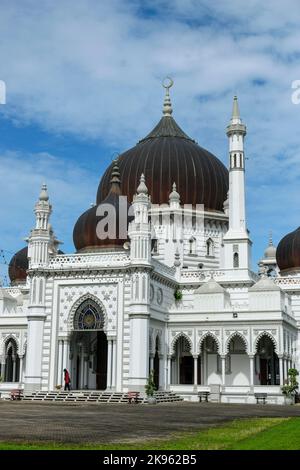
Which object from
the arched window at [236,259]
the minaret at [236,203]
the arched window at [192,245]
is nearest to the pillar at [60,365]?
the minaret at [236,203]

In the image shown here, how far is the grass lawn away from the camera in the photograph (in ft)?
41.3

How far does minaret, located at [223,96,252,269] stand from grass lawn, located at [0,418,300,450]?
30.5 metres

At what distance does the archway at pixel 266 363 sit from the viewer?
44.0 m

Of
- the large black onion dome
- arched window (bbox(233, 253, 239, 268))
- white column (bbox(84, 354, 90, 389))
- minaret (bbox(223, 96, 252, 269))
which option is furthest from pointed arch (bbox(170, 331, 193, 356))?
the large black onion dome

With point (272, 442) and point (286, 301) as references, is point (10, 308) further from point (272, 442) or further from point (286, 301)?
point (272, 442)

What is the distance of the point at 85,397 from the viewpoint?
38156mm

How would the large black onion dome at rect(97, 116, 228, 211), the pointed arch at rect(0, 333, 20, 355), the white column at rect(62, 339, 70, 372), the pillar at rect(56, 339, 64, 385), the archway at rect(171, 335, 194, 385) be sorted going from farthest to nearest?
the large black onion dome at rect(97, 116, 228, 211) → the pointed arch at rect(0, 333, 20, 355) → the archway at rect(171, 335, 194, 385) → the white column at rect(62, 339, 70, 372) → the pillar at rect(56, 339, 64, 385)

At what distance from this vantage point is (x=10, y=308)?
5188cm

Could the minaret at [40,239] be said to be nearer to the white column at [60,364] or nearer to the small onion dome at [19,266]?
the white column at [60,364]

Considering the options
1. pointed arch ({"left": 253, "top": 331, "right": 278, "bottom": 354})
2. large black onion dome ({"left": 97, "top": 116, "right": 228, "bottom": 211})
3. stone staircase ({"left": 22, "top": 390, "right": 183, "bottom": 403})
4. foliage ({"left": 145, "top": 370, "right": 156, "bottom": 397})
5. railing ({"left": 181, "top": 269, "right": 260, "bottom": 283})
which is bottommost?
stone staircase ({"left": 22, "top": 390, "right": 183, "bottom": 403})

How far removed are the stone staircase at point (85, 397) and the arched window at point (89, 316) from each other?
4.18 metres

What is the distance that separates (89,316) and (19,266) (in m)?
21.7

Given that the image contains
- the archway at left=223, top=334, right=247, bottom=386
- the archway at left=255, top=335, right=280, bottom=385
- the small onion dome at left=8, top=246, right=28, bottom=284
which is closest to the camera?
the archway at left=223, top=334, right=247, bottom=386

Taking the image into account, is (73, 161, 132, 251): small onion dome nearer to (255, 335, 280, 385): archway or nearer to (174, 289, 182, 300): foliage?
(174, 289, 182, 300): foliage
